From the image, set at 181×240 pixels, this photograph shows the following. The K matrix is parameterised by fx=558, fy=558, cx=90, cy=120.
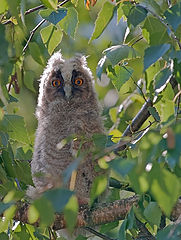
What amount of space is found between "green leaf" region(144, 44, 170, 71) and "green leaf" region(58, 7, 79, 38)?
0.54m

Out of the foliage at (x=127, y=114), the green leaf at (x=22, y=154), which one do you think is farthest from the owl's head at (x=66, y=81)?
the green leaf at (x=22, y=154)

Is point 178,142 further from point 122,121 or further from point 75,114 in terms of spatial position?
point 75,114

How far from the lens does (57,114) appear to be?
2.97 metres

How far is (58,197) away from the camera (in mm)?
1071

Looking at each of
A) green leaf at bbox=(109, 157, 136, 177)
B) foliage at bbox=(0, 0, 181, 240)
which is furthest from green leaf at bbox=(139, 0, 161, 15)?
green leaf at bbox=(109, 157, 136, 177)

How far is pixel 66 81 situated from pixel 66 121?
346 millimetres

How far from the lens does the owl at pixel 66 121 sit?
9.03 ft

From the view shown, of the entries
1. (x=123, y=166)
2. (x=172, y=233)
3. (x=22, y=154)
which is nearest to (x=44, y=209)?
(x=123, y=166)

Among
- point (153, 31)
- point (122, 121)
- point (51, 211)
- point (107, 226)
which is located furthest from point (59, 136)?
point (51, 211)

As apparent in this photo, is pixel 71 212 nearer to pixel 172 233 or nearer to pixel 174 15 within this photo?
pixel 172 233

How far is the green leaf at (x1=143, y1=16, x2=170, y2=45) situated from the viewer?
4.86ft

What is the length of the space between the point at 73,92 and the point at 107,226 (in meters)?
1.00

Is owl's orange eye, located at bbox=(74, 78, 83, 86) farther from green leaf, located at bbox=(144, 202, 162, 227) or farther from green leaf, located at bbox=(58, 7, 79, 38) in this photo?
green leaf, located at bbox=(144, 202, 162, 227)

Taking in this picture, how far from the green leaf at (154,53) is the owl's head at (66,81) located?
5.71ft
